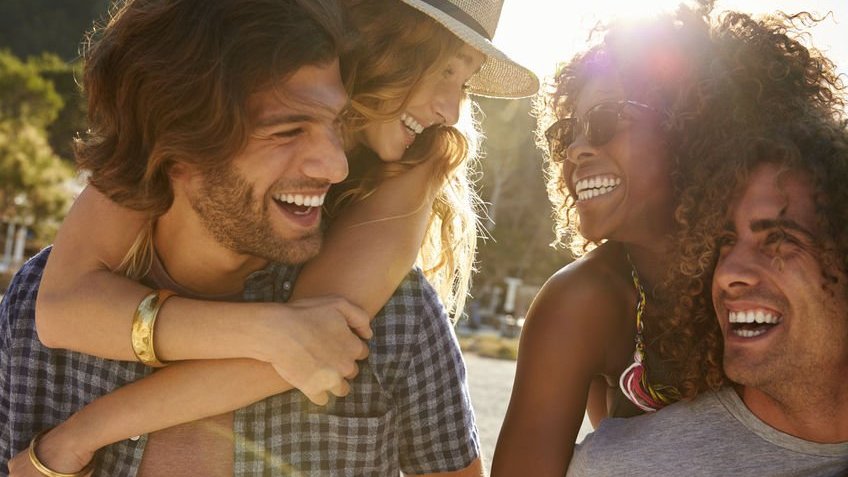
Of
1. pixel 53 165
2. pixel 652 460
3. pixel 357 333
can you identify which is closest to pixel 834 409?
pixel 652 460

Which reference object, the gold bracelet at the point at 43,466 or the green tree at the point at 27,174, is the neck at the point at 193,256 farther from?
the green tree at the point at 27,174

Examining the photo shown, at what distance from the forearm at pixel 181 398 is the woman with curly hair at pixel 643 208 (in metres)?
0.87

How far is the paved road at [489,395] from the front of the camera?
932cm

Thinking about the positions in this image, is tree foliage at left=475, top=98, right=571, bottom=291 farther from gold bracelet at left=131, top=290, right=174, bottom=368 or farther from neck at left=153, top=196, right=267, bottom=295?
gold bracelet at left=131, top=290, right=174, bottom=368

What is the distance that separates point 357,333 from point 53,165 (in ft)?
94.6

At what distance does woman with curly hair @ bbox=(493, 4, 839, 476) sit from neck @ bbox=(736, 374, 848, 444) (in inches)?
8.6

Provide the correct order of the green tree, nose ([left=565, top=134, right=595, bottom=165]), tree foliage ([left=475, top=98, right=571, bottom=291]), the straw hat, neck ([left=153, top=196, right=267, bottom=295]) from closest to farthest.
Result: neck ([left=153, top=196, right=267, bottom=295]) < the straw hat < nose ([left=565, top=134, right=595, bottom=165]) < the green tree < tree foliage ([left=475, top=98, right=571, bottom=291])

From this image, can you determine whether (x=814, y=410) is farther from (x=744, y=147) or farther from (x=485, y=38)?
(x=485, y=38)

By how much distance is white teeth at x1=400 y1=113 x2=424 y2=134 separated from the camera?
3.13 m

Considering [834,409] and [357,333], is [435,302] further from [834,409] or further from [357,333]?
[834,409]

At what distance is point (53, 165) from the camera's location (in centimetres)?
2897

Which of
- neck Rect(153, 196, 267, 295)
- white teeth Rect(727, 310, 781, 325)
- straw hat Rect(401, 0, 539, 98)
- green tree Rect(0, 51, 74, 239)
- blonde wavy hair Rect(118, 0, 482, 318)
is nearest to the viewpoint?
white teeth Rect(727, 310, 781, 325)

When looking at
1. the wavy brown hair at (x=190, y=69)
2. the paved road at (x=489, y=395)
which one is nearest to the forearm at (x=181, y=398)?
Answer: the wavy brown hair at (x=190, y=69)

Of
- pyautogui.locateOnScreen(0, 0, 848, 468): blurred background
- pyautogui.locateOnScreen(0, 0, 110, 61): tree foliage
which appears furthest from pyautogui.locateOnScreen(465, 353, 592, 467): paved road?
pyautogui.locateOnScreen(0, 0, 110, 61): tree foliage
